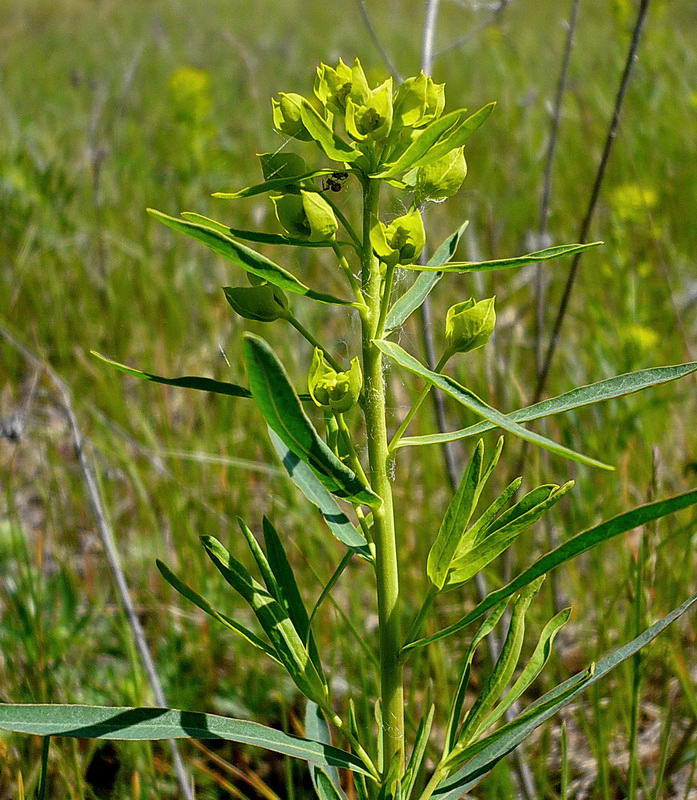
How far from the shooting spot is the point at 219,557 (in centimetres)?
81

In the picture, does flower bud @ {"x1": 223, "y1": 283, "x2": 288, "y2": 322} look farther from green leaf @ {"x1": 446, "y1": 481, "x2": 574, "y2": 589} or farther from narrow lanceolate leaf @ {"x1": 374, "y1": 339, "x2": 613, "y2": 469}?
green leaf @ {"x1": 446, "y1": 481, "x2": 574, "y2": 589}

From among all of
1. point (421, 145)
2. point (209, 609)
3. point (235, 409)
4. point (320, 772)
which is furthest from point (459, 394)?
point (235, 409)

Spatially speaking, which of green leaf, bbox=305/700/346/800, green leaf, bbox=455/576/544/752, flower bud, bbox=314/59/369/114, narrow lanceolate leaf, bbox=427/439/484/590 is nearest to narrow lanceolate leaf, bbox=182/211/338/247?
flower bud, bbox=314/59/369/114

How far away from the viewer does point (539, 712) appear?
2.44ft

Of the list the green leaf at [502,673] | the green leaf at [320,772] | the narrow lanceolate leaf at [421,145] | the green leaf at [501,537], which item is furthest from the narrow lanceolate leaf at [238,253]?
the green leaf at [320,772]

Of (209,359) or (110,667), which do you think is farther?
(209,359)

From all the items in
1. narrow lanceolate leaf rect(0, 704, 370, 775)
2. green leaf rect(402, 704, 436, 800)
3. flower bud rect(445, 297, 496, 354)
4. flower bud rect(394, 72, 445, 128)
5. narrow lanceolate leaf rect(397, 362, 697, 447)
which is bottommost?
green leaf rect(402, 704, 436, 800)

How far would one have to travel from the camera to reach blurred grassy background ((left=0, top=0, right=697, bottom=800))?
1.44m

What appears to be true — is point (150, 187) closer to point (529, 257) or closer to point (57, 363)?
point (57, 363)

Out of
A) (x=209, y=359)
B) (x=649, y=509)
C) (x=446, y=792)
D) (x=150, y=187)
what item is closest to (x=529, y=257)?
(x=649, y=509)

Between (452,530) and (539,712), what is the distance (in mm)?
178

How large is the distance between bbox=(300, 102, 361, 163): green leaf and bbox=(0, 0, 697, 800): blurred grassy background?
0.52 metres

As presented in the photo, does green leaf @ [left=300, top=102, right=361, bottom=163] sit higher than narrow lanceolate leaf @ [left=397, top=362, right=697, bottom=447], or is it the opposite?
green leaf @ [left=300, top=102, right=361, bottom=163]

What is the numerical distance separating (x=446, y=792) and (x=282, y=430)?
1.46ft
